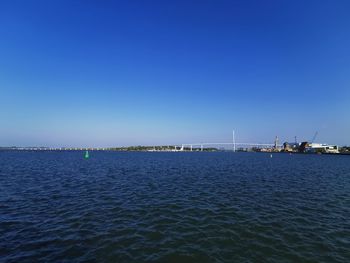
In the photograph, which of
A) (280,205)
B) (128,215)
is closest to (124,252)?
(128,215)

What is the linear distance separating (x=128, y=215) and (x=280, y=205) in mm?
13164

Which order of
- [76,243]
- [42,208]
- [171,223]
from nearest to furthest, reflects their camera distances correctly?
[76,243], [171,223], [42,208]

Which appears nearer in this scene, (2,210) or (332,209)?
(2,210)

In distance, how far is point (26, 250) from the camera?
383 inches

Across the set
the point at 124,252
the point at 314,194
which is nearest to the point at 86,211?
the point at 124,252

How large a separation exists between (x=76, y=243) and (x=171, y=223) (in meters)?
5.74

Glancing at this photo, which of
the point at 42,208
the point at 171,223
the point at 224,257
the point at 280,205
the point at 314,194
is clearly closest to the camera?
the point at 224,257

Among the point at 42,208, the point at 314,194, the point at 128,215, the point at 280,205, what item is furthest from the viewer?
the point at 314,194

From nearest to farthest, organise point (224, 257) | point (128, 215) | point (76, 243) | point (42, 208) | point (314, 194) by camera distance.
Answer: point (224, 257) < point (76, 243) < point (128, 215) < point (42, 208) < point (314, 194)

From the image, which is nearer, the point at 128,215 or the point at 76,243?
the point at 76,243

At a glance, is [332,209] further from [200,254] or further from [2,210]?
[2,210]

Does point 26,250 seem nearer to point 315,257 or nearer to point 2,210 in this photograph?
point 2,210

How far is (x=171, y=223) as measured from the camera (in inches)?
534

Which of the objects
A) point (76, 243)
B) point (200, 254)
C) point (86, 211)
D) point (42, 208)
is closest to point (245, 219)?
point (200, 254)
